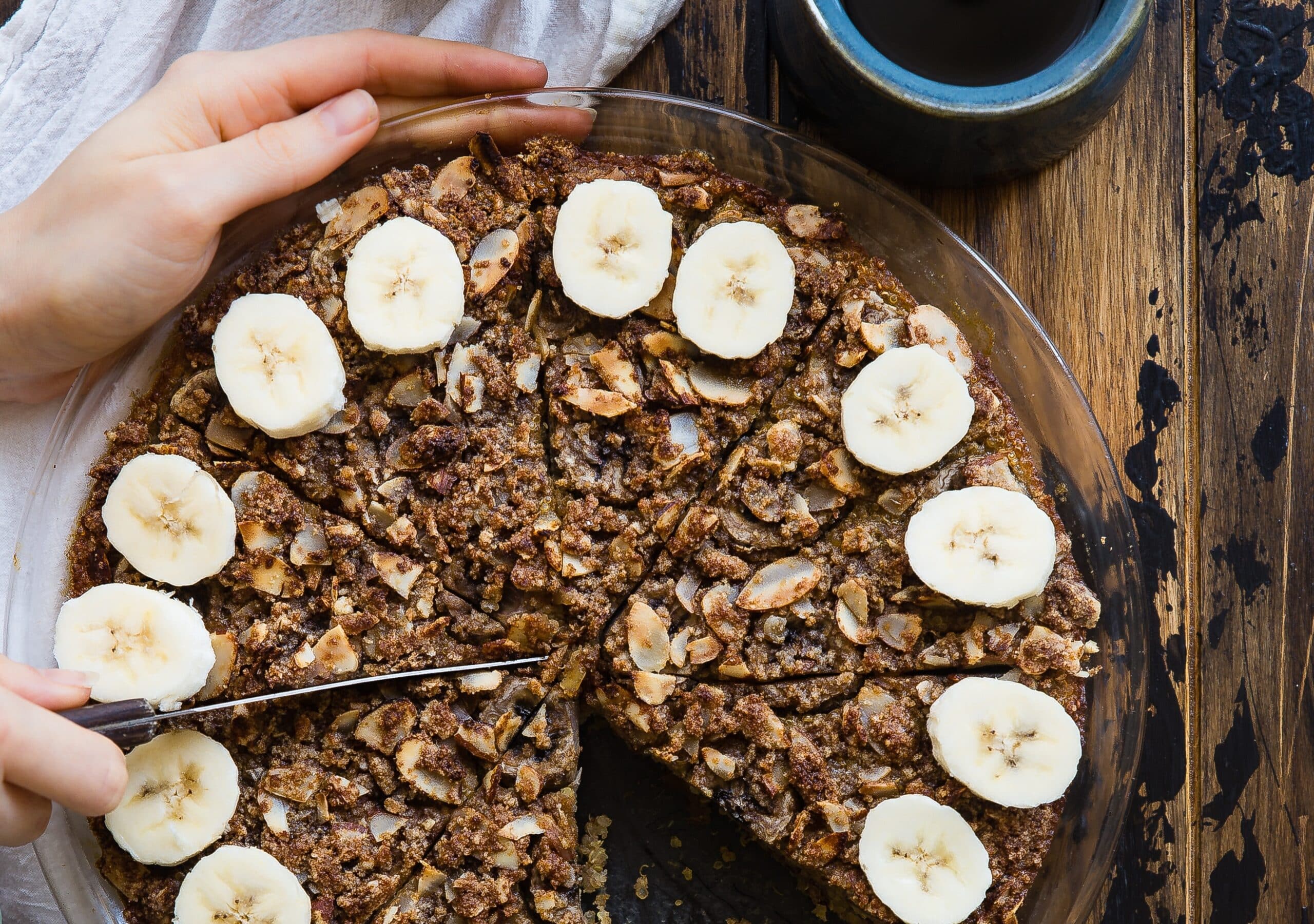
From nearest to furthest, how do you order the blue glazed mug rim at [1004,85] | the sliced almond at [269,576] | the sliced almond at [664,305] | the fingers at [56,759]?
the fingers at [56,759] < the blue glazed mug rim at [1004,85] < the sliced almond at [269,576] < the sliced almond at [664,305]

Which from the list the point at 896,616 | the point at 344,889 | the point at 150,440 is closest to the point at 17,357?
the point at 150,440

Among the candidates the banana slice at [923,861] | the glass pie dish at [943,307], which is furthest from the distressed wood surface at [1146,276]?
the banana slice at [923,861]

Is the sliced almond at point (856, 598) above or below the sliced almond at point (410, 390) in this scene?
below

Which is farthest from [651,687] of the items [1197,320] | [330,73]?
[1197,320]

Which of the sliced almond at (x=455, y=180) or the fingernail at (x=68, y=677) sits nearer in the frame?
the fingernail at (x=68, y=677)

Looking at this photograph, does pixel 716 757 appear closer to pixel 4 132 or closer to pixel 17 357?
pixel 17 357

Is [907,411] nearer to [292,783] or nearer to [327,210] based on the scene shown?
[327,210]

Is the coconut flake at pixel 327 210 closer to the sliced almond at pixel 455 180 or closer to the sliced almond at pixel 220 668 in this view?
the sliced almond at pixel 455 180
